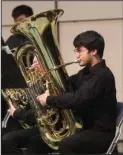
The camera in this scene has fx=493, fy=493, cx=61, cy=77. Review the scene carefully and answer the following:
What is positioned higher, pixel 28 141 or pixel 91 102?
pixel 91 102

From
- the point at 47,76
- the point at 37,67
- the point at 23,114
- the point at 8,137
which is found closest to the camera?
the point at 47,76

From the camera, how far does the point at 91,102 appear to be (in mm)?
3219

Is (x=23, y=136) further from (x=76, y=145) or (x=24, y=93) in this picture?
(x=76, y=145)

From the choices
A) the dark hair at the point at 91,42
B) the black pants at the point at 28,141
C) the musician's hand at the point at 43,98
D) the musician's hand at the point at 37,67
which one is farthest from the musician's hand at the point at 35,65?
the black pants at the point at 28,141

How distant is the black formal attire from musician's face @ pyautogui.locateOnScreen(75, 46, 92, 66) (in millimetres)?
58

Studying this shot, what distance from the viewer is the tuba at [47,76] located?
3.42 metres

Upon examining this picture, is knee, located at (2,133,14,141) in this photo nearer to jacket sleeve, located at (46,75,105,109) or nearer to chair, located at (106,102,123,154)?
jacket sleeve, located at (46,75,105,109)

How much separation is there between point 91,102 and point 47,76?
393mm

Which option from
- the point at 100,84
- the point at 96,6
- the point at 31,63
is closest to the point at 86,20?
the point at 96,6

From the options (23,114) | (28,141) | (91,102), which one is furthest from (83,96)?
(28,141)

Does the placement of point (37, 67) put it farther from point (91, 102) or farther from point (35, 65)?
point (91, 102)

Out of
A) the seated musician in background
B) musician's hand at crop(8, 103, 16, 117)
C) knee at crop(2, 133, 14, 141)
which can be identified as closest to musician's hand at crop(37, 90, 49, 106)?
the seated musician in background

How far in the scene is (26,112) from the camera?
12.2ft

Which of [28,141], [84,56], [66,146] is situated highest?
[84,56]
